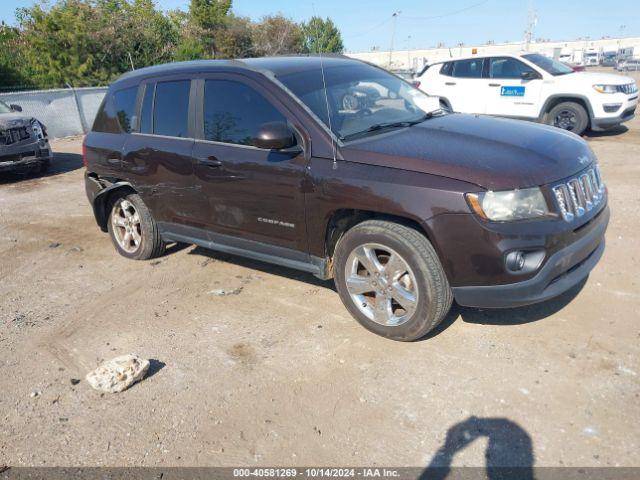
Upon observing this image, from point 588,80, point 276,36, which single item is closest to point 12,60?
point 276,36

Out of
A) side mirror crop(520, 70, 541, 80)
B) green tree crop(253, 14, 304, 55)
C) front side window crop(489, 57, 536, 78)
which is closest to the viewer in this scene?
side mirror crop(520, 70, 541, 80)

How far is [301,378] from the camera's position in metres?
3.22

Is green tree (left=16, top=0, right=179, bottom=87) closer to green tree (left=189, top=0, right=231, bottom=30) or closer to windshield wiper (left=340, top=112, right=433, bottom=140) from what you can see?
green tree (left=189, top=0, right=231, bottom=30)

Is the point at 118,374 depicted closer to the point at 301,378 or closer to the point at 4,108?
the point at 301,378

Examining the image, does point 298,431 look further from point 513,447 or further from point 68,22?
point 68,22

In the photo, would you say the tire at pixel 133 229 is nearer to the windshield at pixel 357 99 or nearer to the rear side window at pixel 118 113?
the rear side window at pixel 118 113

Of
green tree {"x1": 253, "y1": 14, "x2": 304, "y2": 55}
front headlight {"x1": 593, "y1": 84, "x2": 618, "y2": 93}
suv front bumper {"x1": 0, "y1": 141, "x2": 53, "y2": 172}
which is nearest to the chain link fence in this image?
suv front bumper {"x1": 0, "y1": 141, "x2": 53, "y2": 172}

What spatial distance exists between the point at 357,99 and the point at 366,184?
1023mm

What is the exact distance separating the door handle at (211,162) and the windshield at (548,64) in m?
8.56

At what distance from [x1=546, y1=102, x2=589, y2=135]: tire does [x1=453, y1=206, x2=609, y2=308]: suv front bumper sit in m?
7.70

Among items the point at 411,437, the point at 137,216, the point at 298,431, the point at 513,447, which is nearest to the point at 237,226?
the point at 137,216

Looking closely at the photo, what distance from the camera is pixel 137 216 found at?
5.20m

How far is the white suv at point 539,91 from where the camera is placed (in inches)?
385

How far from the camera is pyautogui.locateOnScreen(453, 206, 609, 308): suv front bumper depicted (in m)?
3.03
